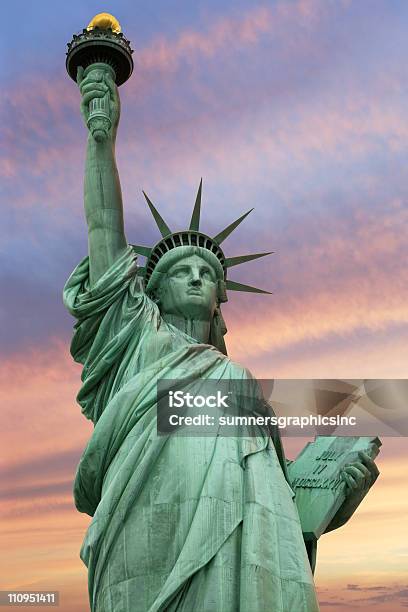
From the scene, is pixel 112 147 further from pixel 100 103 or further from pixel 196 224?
pixel 196 224

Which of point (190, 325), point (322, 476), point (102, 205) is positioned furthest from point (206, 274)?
point (322, 476)

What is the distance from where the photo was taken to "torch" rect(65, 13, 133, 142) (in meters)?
15.3

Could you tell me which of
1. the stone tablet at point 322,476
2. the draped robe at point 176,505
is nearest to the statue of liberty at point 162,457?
the draped robe at point 176,505

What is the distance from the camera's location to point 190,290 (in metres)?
14.6

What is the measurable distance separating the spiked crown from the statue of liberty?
0.08ft

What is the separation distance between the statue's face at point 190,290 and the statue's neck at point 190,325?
62 mm

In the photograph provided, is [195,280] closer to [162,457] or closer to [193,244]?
[193,244]

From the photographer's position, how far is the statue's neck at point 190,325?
575 inches

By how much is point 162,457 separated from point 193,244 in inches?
153

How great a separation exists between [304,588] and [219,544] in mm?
1140

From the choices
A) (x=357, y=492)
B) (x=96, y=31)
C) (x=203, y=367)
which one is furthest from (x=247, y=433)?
(x=96, y=31)

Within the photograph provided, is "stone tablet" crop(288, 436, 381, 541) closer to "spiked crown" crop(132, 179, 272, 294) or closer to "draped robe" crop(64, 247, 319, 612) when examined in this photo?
"draped robe" crop(64, 247, 319, 612)

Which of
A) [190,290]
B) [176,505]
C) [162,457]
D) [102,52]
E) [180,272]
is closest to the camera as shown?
[176,505]

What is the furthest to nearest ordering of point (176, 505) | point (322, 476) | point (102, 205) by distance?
point (102, 205) → point (322, 476) → point (176, 505)
